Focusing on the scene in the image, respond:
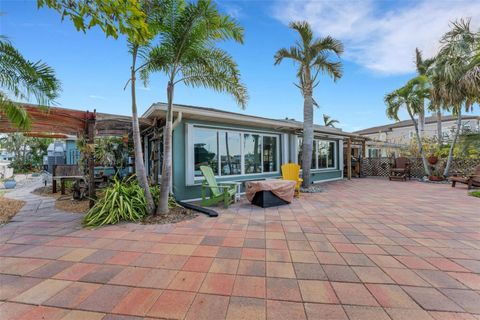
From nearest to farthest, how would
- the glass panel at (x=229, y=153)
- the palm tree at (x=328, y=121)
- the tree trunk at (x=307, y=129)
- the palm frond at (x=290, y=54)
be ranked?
the glass panel at (x=229, y=153) → the palm frond at (x=290, y=54) → the tree trunk at (x=307, y=129) → the palm tree at (x=328, y=121)

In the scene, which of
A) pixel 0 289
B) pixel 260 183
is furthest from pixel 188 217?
pixel 0 289

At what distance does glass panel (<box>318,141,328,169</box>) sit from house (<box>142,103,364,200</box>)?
0.58 m

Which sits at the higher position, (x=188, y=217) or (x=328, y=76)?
(x=328, y=76)

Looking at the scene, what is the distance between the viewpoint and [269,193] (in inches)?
204

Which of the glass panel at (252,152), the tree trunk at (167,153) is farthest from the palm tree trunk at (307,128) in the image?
the tree trunk at (167,153)

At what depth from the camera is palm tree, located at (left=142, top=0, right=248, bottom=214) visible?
3.86 m

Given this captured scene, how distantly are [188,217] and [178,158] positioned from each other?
2.01 meters

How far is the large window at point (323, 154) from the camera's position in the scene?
10.1 meters

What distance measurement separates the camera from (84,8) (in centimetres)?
188

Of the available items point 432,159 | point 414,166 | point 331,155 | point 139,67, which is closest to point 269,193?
point 139,67

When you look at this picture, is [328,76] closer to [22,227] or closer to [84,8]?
[84,8]

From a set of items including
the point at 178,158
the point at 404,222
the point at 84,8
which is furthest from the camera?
the point at 178,158

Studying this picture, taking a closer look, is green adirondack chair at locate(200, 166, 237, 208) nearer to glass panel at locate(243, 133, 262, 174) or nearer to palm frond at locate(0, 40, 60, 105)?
glass panel at locate(243, 133, 262, 174)

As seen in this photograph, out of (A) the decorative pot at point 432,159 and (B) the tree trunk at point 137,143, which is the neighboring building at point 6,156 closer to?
(B) the tree trunk at point 137,143
